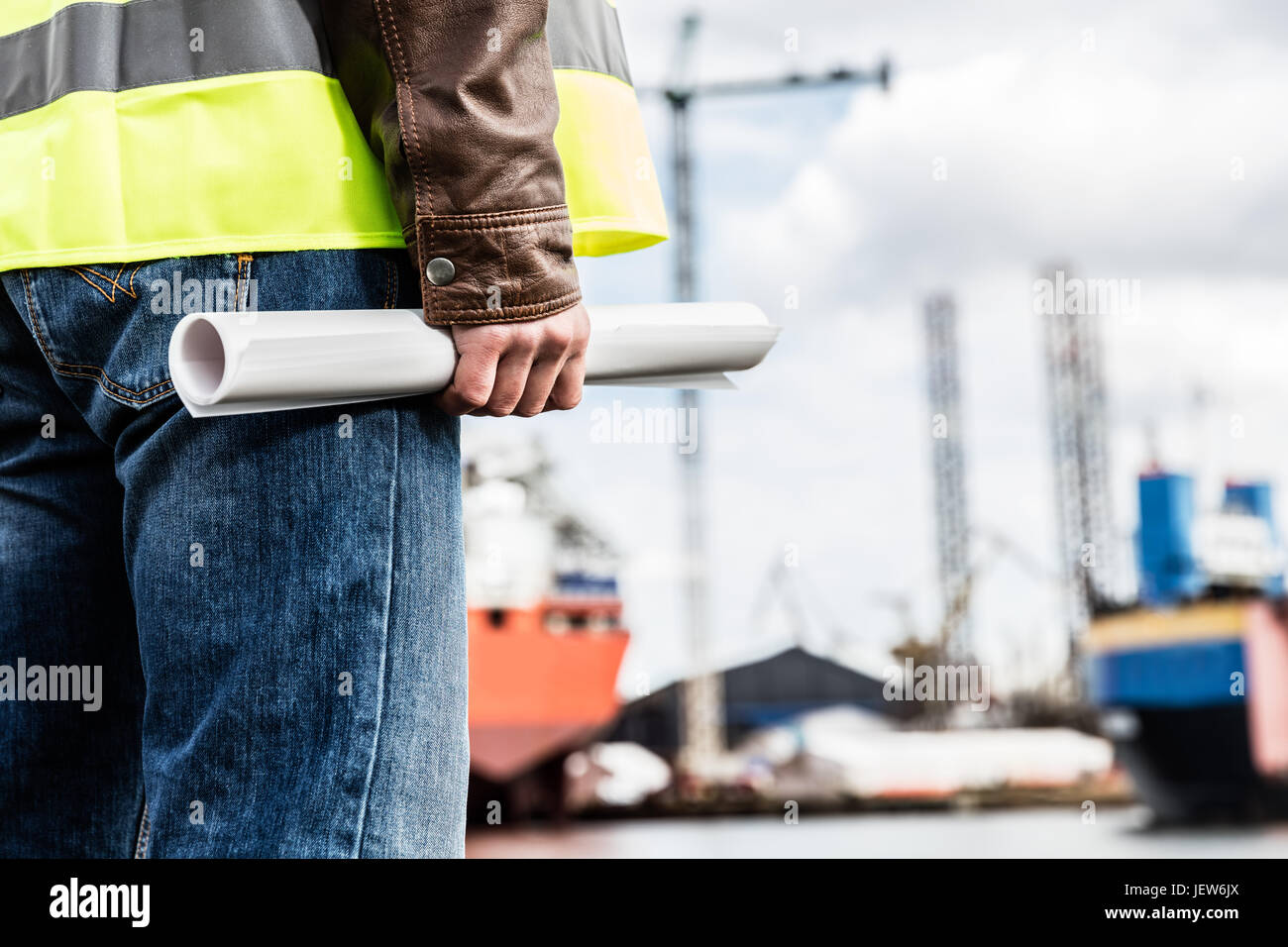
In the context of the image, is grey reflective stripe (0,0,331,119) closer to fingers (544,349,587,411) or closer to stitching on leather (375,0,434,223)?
stitching on leather (375,0,434,223)

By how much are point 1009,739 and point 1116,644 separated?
339 inches

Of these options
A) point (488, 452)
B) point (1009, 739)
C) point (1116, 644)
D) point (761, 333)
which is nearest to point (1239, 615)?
point (1116, 644)

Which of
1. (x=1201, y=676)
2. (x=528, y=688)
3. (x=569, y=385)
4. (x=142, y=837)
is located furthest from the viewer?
(x=1201, y=676)

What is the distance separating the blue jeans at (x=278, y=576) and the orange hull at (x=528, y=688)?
1043 centimetres

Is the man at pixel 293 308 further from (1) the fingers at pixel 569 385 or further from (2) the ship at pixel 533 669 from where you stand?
(2) the ship at pixel 533 669

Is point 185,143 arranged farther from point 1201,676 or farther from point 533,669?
point 1201,676

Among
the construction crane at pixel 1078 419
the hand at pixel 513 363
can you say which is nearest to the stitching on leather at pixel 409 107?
the hand at pixel 513 363

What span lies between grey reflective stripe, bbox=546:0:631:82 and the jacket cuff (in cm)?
20

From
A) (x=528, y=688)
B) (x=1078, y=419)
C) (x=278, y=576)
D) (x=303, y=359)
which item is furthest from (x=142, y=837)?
(x=1078, y=419)

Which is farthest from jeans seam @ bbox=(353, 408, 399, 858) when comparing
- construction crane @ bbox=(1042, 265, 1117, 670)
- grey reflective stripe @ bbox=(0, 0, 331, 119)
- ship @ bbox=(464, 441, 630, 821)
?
construction crane @ bbox=(1042, 265, 1117, 670)

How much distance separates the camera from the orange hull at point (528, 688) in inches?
458

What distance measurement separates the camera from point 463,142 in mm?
871

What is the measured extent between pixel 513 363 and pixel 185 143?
314mm

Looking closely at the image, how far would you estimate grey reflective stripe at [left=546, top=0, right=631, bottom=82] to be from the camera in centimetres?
101
